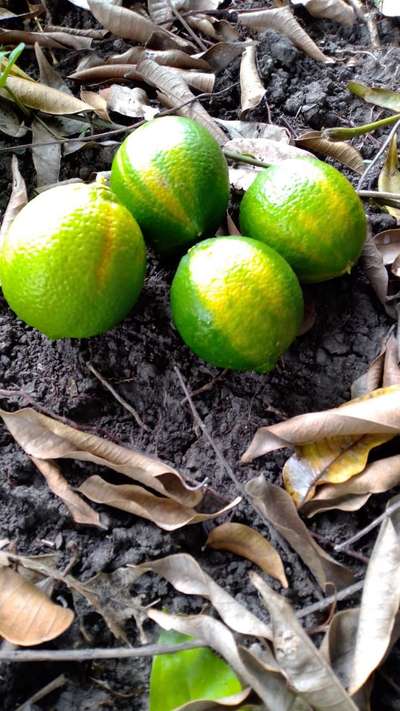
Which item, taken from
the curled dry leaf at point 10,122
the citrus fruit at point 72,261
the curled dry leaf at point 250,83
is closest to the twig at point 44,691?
the citrus fruit at point 72,261

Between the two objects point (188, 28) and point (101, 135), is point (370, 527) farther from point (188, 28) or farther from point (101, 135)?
point (188, 28)

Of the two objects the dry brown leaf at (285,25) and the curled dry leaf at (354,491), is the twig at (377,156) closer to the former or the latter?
the dry brown leaf at (285,25)

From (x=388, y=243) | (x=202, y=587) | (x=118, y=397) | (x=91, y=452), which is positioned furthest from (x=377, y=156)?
(x=202, y=587)

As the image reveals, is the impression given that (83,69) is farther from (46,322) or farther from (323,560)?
(323,560)

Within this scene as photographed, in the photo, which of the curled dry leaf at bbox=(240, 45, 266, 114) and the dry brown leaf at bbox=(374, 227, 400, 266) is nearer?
the dry brown leaf at bbox=(374, 227, 400, 266)

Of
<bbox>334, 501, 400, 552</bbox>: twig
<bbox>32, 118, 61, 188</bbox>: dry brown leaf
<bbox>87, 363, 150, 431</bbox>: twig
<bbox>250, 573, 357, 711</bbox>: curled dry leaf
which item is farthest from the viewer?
<bbox>32, 118, 61, 188</bbox>: dry brown leaf

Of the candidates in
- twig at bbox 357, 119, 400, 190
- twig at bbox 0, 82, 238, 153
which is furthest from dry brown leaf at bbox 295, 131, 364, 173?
twig at bbox 0, 82, 238, 153

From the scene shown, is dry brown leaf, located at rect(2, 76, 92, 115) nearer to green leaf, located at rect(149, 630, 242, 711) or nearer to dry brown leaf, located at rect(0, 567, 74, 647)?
dry brown leaf, located at rect(0, 567, 74, 647)

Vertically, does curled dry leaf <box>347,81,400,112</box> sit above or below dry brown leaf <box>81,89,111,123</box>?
below
